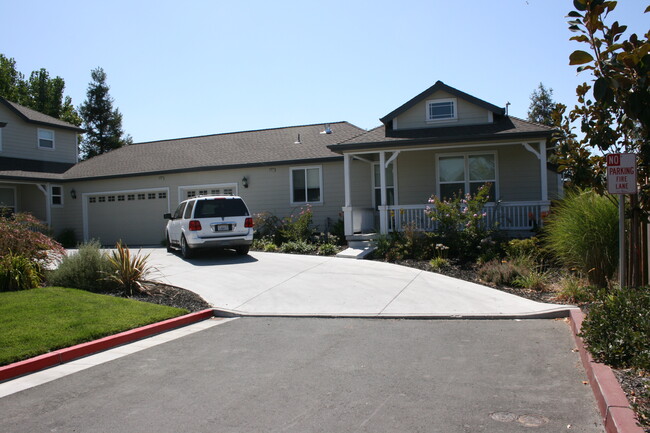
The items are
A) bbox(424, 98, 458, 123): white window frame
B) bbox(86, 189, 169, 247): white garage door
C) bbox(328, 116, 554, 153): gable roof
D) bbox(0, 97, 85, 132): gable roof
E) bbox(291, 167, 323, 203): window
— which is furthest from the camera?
bbox(0, 97, 85, 132): gable roof

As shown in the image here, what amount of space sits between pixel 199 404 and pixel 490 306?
230 inches

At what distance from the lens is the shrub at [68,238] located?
23.7m

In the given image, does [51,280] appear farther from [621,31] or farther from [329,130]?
[329,130]

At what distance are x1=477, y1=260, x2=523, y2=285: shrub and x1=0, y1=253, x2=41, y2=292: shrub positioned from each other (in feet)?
30.1

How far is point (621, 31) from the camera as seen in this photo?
681 cm

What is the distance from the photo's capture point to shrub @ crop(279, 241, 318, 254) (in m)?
16.6

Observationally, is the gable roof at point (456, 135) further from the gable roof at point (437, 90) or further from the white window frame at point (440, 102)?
the gable roof at point (437, 90)

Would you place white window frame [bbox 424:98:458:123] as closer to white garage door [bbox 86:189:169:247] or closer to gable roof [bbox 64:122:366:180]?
gable roof [bbox 64:122:366:180]

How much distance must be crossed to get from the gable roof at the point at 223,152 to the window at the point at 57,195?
2.47 feet

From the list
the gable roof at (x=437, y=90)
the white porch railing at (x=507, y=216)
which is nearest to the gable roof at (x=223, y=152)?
the gable roof at (x=437, y=90)

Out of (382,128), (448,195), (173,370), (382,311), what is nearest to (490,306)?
(382,311)

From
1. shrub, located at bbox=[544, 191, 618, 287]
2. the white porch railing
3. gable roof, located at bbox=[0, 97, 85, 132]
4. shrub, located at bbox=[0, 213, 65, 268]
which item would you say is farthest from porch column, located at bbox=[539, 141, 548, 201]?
gable roof, located at bbox=[0, 97, 85, 132]

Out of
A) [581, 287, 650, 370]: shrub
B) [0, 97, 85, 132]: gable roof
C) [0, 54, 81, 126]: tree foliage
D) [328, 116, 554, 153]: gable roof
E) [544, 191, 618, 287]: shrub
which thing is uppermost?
[0, 54, 81, 126]: tree foliage

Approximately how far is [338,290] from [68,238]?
17611mm
